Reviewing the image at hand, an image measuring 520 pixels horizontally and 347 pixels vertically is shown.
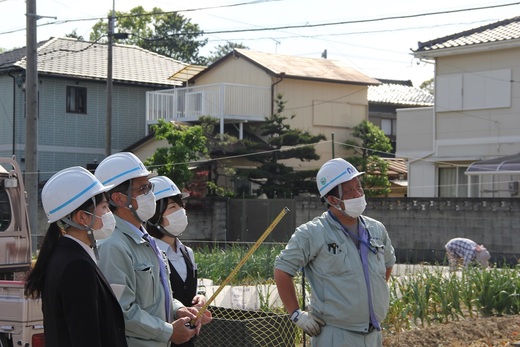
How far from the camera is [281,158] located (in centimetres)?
3356

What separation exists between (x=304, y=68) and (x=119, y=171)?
34.9 m

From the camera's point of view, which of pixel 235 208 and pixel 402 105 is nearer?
pixel 235 208

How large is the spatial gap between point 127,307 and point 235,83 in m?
35.0

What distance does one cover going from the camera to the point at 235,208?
31906 mm

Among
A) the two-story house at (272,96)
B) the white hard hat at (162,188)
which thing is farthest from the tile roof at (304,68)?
the white hard hat at (162,188)

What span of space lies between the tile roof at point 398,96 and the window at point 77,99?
1429cm

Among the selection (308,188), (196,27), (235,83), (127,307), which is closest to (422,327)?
(127,307)

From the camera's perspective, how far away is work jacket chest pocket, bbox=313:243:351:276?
19.3ft

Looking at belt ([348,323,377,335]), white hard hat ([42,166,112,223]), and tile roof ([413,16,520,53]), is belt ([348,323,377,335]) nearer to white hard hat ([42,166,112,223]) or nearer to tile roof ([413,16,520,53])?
white hard hat ([42,166,112,223])

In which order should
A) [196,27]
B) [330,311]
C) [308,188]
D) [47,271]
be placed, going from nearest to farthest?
1. [47,271]
2. [330,311]
3. [308,188]
4. [196,27]

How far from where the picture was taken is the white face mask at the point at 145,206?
555 cm

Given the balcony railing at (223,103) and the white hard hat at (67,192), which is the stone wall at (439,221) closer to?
the balcony railing at (223,103)

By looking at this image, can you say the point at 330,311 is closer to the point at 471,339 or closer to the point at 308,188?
the point at 471,339

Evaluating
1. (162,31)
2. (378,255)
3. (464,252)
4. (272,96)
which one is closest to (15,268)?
(378,255)
